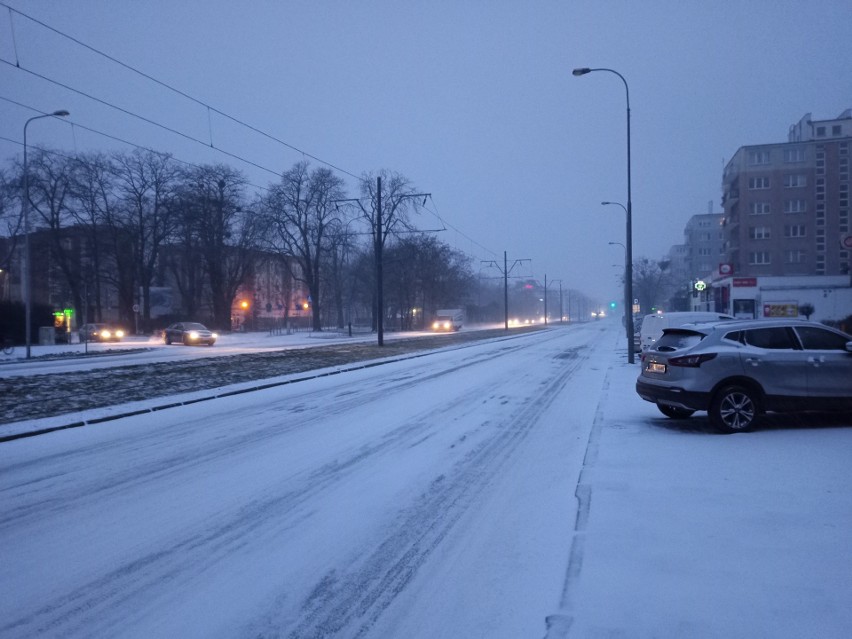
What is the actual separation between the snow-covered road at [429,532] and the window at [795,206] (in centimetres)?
6173

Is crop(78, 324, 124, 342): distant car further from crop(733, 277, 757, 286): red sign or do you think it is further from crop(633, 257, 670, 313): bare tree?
crop(633, 257, 670, 313): bare tree

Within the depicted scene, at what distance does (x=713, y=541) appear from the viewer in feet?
17.3

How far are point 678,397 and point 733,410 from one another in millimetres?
797

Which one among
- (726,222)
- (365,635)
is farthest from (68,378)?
(726,222)

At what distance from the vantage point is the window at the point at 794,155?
62.8 meters

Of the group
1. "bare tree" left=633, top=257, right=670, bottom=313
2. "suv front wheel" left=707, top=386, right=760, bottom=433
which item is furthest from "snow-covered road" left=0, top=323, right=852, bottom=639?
"bare tree" left=633, top=257, right=670, bottom=313

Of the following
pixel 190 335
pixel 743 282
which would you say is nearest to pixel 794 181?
pixel 743 282

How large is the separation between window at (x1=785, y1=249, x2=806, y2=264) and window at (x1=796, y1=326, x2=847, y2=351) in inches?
2410

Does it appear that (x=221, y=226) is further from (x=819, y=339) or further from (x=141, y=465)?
(x=819, y=339)

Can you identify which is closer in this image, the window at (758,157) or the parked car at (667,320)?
the parked car at (667,320)

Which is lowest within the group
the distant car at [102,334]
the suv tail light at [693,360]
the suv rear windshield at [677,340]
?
the distant car at [102,334]

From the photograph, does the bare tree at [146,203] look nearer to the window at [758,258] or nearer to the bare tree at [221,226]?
the bare tree at [221,226]

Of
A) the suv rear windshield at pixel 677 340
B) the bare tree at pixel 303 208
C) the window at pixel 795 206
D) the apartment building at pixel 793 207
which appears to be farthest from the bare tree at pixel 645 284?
the suv rear windshield at pixel 677 340

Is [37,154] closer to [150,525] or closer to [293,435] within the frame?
[293,435]
